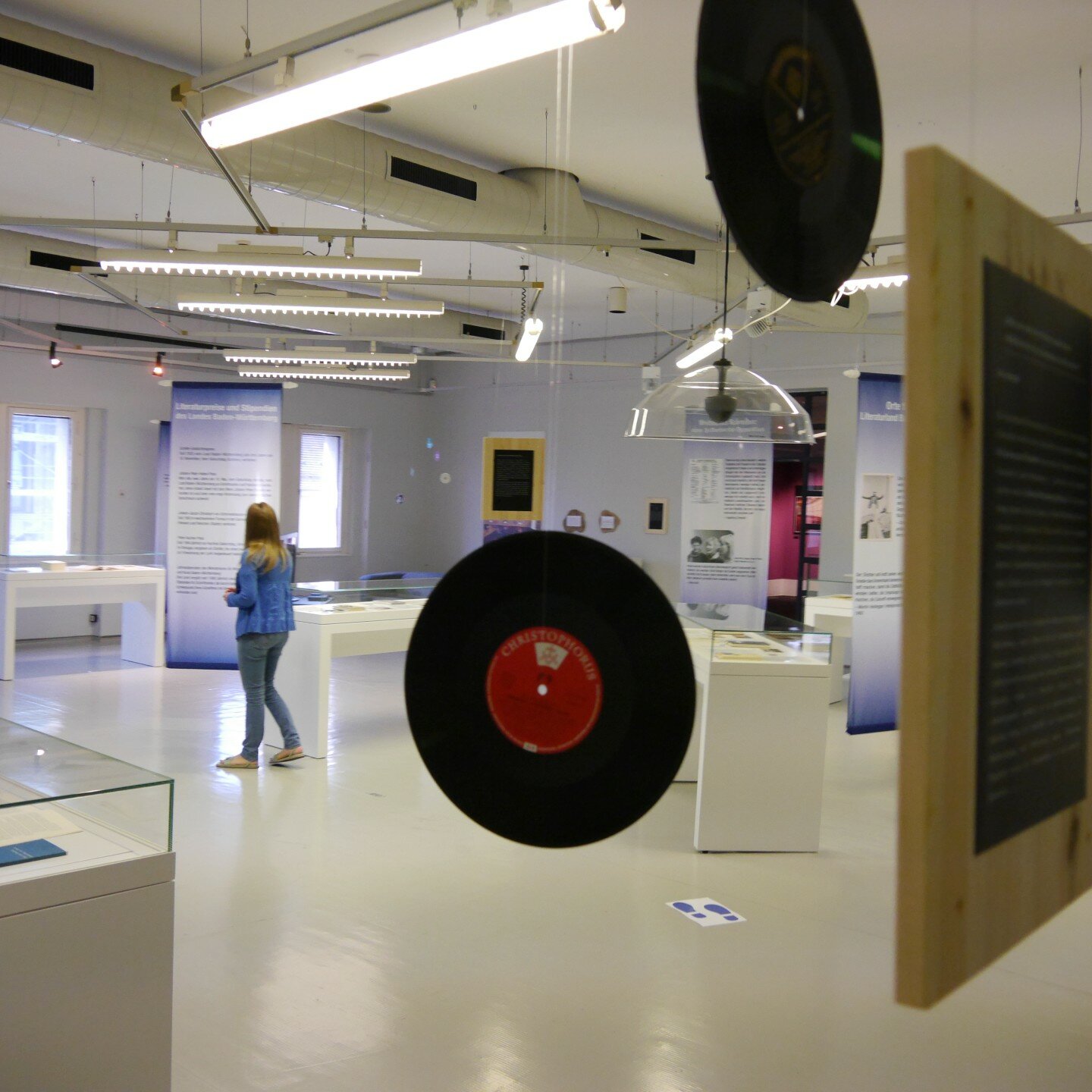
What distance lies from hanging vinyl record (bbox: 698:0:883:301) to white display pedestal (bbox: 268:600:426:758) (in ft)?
22.3

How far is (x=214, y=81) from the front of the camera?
415 centimetres

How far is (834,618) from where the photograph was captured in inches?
435

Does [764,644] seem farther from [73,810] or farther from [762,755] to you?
[73,810]

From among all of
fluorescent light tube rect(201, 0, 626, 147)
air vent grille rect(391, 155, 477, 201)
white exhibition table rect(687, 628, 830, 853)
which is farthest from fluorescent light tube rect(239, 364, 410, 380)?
fluorescent light tube rect(201, 0, 626, 147)

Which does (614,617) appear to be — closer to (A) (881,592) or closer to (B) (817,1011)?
(B) (817,1011)

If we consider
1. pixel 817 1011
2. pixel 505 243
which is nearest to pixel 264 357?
pixel 505 243

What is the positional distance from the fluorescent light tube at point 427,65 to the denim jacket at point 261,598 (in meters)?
3.92

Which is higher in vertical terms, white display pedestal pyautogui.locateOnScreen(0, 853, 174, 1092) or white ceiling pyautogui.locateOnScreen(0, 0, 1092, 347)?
white ceiling pyautogui.locateOnScreen(0, 0, 1092, 347)

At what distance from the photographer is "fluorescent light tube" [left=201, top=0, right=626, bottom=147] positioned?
2.60 metres

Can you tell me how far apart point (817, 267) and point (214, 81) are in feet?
11.2

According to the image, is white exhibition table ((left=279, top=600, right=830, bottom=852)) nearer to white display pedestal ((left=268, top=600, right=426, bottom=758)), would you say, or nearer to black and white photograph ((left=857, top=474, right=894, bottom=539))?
white display pedestal ((left=268, top=600, right=426, bottom=758))

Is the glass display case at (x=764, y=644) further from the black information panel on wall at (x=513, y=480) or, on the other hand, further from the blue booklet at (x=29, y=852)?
the blue booklet at (x=29, y=852)

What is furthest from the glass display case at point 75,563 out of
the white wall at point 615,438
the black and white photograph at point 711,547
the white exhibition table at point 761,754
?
the white exhibition table at point 761,754

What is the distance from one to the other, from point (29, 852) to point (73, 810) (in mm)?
307
